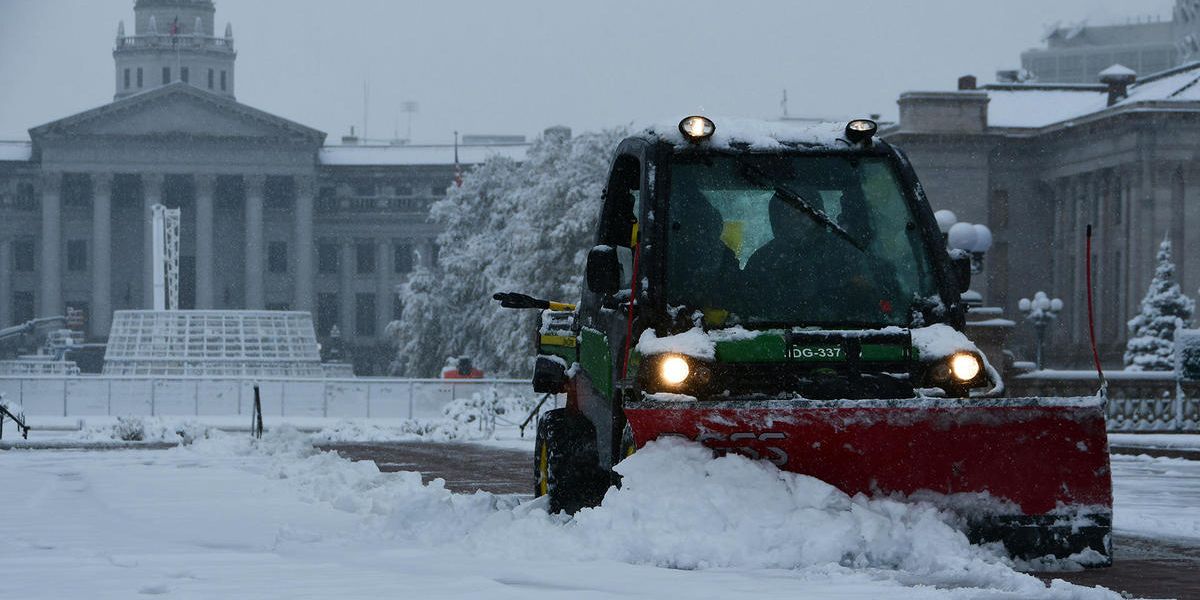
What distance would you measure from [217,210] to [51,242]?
413 inches

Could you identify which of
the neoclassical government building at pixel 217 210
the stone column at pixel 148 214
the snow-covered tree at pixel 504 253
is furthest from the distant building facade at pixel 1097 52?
the snow-covered tree at pixel 504 253

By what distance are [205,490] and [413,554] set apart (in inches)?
240

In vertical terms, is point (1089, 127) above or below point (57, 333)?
above

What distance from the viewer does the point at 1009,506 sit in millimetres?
9344

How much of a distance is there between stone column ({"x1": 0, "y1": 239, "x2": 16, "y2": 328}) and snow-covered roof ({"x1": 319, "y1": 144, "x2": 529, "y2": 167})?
1916 centimetres

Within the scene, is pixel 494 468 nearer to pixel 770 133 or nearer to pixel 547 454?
pixel 547 454

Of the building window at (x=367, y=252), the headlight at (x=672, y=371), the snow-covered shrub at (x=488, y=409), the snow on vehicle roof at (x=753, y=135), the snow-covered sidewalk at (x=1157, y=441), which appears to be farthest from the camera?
the building window at (x=367, y=252)

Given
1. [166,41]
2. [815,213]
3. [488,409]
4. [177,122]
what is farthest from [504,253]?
[166,41]

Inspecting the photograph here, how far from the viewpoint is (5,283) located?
387 ft

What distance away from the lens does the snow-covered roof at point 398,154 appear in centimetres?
12150

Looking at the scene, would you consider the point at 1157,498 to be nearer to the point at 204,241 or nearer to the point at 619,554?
the point at 619,554

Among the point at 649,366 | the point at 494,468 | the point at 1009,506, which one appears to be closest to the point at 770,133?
the point at 649,366

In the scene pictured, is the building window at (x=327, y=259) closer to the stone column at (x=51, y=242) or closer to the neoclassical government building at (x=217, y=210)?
the neoclassical government building at (x=217, y=210)

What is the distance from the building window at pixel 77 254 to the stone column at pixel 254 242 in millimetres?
9792
